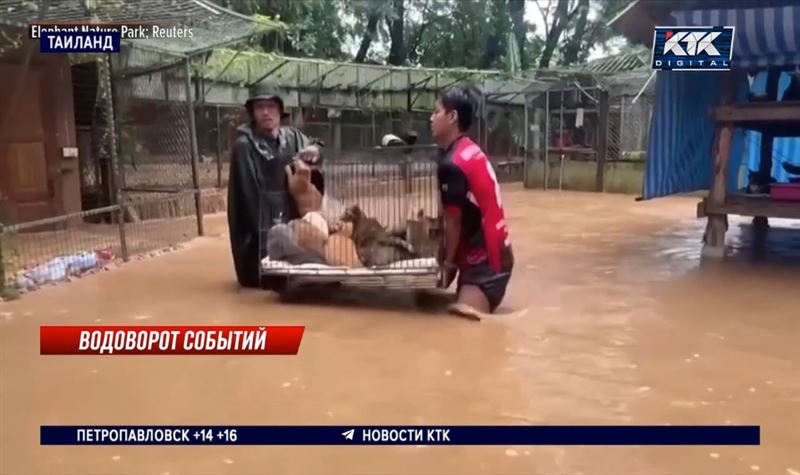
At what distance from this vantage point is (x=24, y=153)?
26.0ft

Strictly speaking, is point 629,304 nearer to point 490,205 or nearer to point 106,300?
point 490,205

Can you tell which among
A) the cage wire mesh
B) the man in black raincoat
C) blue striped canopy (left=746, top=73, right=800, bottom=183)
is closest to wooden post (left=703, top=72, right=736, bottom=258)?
blue striped canopy (left=746, top=73, right=800, bottom=183)

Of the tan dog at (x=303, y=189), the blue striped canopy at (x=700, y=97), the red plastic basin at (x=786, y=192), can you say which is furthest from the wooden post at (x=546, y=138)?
the tan dog at (x=303, y=189)

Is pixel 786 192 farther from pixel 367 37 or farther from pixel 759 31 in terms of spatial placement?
pixel 367 37

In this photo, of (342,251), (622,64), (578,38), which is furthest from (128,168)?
(578,38)

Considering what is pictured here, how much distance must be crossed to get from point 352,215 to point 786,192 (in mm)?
4284

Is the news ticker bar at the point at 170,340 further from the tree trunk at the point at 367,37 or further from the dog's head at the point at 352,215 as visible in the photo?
the tree trunk at the point at 367,37

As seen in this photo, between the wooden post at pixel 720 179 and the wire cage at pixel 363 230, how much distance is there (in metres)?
3.15

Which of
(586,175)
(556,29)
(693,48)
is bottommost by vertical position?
(586,175)

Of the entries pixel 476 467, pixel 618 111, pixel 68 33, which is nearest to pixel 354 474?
pixel 476 467

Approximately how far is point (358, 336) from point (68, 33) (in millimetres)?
4235

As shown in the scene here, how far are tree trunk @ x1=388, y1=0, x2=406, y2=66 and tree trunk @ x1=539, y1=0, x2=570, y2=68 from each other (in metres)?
4.48

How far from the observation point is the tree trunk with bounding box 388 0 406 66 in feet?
64.8

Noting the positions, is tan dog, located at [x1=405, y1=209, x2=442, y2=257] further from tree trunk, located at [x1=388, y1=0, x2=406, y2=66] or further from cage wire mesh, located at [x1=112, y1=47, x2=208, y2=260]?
tree trunk, located at [x1=388, y1=0, x2=406, y2=66]
